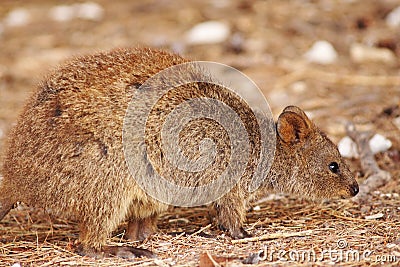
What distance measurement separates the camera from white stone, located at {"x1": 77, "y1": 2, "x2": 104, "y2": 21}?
11648mm

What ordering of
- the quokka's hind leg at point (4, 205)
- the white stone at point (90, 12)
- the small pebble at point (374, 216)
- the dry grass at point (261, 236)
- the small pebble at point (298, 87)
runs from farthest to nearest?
the white stone at point (90, 12), the small pebble at point (298, 87), the small pebble at point (374, 216), the quokka's hind leg at point (4, 205), the dry grass at point (261, 236)

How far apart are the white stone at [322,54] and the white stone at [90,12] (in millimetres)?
4215

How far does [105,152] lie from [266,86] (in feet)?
15.1

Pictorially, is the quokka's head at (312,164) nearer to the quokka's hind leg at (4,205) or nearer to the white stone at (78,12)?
the quokka's hind leg at (4,205)

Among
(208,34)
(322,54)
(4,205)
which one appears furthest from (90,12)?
(4,205)

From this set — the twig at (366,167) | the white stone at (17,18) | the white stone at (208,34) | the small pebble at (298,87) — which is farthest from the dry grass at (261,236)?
the white stone at (17,18)

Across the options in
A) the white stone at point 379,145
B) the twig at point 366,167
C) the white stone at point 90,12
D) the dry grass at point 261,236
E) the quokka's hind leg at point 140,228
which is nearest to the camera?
the dry grass at point 261,236

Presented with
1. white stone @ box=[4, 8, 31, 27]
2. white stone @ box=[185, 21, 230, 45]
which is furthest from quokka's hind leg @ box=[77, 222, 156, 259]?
white stone @ box=[4, 8, 31, 27]

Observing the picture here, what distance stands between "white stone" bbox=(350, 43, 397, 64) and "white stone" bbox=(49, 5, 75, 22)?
527 cm

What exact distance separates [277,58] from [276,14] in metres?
1.61

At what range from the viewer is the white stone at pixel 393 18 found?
32.3 feet

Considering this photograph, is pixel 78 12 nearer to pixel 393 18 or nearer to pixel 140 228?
pixel 393 18

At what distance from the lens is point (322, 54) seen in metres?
9.27

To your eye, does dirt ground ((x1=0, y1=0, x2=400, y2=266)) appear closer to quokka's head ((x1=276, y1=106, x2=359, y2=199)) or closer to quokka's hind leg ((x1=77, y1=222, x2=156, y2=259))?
quokka's hind leg ((x1=77, y1=222, x2=156, y2=259))
